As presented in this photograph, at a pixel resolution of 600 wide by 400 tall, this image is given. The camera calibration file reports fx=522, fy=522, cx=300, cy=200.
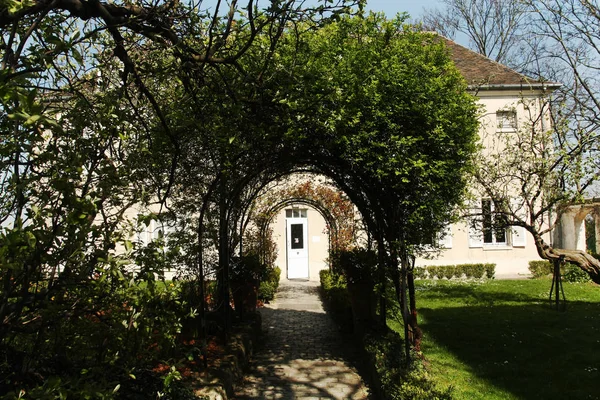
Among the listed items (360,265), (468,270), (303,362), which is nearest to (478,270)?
(468,270)

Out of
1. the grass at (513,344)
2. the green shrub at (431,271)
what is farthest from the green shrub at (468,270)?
the grass at (513,344)

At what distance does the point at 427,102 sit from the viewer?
582cm

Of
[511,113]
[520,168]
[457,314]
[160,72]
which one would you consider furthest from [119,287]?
[511,113]

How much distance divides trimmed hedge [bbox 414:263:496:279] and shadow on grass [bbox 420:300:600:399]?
6.16 meters

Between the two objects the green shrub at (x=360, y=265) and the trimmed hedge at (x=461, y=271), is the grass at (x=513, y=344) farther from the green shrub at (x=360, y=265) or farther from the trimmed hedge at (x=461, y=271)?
the trimmed hedge at (x=461, y=271)

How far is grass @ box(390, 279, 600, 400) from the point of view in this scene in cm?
570

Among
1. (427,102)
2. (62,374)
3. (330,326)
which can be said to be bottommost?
(330,326)

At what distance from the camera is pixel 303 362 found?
7363 mm

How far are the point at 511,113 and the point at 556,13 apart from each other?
10.7 feet

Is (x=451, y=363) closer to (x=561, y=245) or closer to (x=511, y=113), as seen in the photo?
(x=511, y=113)

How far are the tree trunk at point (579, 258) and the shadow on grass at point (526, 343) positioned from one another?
2.84 ft

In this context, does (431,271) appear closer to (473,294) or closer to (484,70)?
(473,294)

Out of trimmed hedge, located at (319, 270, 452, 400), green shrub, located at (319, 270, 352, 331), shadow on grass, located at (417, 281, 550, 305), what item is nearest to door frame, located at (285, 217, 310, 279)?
shadow on grass, located at (417, 281, 550, 305)

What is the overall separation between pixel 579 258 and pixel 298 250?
1248 centimetres
